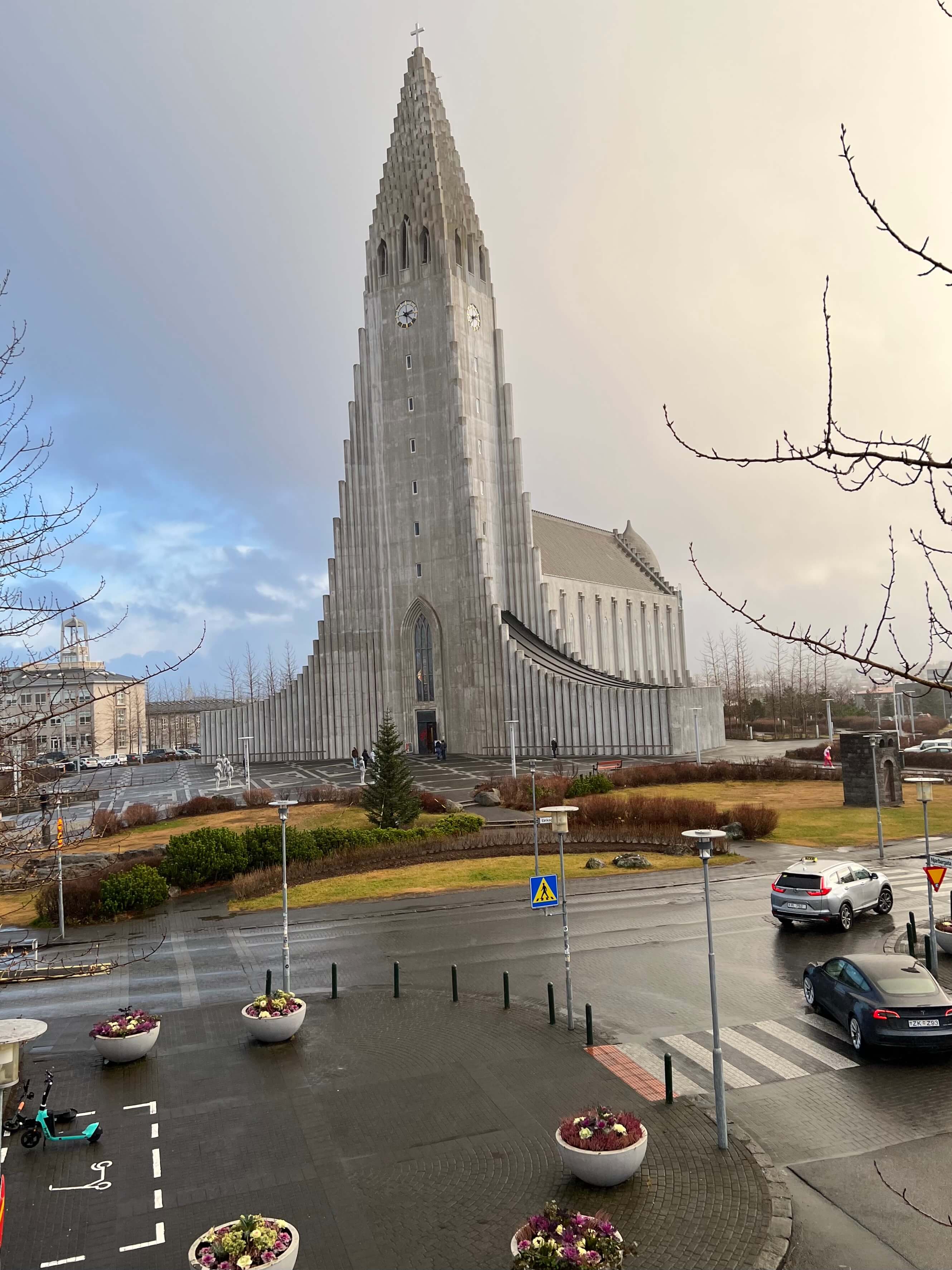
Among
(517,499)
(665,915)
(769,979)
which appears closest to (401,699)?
(517,499)

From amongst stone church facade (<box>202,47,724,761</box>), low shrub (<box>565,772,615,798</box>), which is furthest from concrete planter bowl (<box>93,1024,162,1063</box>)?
stone church facade (<box>202,47,724,761</box>)

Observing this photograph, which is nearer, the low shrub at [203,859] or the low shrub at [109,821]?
the low shrub at [203,859]

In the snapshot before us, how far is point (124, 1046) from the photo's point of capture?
13625 millimetres

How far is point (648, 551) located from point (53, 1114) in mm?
98673

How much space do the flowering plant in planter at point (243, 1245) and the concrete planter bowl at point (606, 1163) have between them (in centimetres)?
319

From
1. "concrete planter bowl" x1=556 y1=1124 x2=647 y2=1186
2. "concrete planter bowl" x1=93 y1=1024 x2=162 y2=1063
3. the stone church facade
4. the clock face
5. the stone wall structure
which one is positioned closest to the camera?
"concrete planter bowl" x1=556 y1=1124 x2=647 y2=1186

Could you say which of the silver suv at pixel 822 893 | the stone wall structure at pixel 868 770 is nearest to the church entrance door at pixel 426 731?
the stone wall structure at pixel 868 770

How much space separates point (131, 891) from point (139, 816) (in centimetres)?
1709

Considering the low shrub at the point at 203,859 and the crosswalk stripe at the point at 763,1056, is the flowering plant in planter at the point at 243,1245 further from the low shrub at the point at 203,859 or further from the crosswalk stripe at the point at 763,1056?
the low shrub at the point at 203,859

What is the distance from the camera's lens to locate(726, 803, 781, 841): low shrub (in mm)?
33844

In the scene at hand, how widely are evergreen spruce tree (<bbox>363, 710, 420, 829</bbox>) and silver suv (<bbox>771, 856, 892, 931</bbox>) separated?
17125 mm

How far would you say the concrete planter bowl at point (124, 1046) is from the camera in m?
13.6

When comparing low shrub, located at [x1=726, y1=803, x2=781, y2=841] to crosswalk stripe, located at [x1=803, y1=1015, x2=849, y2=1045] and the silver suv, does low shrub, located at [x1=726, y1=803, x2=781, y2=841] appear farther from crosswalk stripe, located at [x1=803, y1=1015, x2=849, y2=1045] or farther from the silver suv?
crosswalk stripe, located at [x1=803, y1=1015, x2=849, y2=1045]

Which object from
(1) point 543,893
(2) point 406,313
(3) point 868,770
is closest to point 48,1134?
(1) point 543,893
